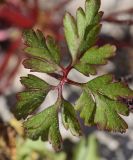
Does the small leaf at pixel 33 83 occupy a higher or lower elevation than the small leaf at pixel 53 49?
lower

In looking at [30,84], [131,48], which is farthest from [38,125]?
[131,48]

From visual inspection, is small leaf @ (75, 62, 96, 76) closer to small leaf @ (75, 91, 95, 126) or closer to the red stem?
small leaf @ (75, 91, 95, 126)

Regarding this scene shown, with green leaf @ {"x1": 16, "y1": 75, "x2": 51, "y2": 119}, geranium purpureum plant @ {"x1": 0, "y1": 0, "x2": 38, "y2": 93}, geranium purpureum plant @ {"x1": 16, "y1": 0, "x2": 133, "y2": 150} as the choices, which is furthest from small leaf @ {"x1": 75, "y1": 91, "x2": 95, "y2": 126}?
geranium purpureum plant @ {"x1": 0, "y1": 0, "x2": 38, "y2": 93}

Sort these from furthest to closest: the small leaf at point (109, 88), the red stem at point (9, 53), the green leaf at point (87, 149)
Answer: the red stem at point (9, 53) < the green leaf at point (87, 149) < the small leaf at point (109, 88)

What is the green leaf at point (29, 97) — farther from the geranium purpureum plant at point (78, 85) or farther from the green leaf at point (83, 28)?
the green leaf at point (83, 28)

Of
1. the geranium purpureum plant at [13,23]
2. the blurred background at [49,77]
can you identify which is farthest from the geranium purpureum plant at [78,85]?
the geranium purpureum plant at [13,23]
